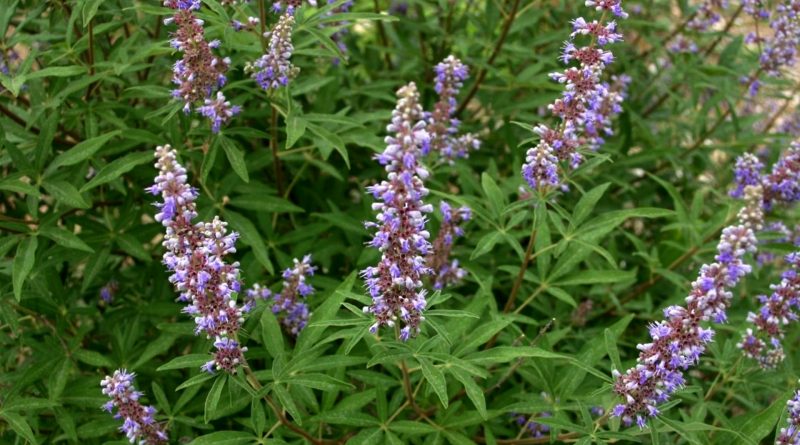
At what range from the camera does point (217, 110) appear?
5047 millimetres

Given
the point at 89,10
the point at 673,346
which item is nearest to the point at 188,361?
the point at 89,10

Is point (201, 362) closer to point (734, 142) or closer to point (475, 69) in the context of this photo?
point (475, 69)

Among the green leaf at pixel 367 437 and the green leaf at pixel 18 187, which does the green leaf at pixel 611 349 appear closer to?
the green leaf at pixel 367 437

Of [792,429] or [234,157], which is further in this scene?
[234,157]

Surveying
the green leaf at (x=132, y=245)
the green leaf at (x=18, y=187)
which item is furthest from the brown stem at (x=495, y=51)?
the green leaf at (x=18, y=187)

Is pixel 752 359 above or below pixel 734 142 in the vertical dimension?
below

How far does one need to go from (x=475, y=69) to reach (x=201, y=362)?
4.63 meters

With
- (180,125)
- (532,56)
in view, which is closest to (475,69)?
(532,56)

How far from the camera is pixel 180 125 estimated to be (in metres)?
5.89

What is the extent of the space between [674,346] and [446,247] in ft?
5.93

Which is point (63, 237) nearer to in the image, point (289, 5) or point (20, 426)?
point (20, 426)

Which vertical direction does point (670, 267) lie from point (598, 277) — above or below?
below

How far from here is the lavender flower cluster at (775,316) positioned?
191 inches

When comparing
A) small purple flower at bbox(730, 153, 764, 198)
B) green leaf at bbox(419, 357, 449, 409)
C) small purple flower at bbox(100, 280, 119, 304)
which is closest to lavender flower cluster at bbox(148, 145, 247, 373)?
green leaf at bbox(419, 357, 449, 409)
